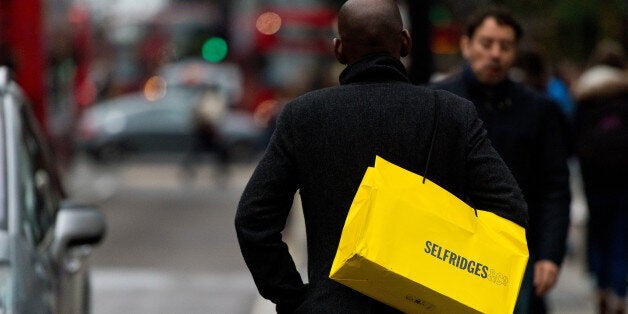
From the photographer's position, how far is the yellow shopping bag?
11.8 ft

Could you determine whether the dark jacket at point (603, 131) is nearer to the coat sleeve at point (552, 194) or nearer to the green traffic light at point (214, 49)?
the coat sleeve at point (552, 194)

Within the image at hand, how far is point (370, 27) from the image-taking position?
3.91 meters

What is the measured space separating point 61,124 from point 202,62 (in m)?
26.7

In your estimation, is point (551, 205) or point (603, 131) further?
point (603, 131)

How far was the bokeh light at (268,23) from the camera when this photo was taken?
39.5 m

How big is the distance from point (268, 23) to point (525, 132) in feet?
111

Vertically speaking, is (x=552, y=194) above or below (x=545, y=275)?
above

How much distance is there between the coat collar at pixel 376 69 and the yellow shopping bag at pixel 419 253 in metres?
0.30

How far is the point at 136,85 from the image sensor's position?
46062mm

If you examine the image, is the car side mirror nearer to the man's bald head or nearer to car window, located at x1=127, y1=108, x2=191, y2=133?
the man's bald head

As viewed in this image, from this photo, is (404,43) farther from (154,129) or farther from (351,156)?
(154,129)

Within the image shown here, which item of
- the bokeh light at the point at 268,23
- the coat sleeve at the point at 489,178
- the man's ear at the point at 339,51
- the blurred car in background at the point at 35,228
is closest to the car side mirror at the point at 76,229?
the blurred car in background at the point at 35,228

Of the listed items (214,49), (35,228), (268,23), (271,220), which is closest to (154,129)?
(268,23)

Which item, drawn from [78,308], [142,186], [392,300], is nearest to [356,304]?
[392,300]
